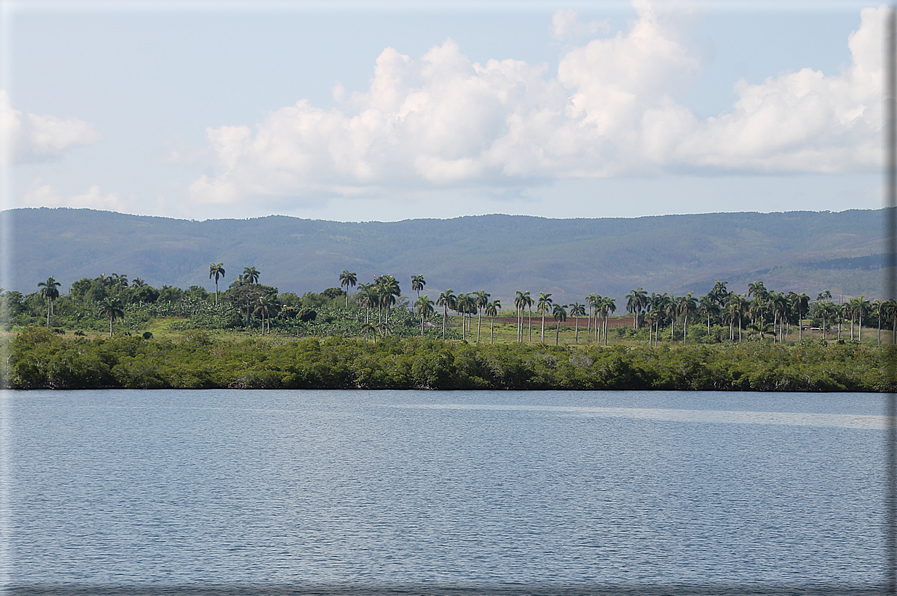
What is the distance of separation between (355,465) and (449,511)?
15.6m

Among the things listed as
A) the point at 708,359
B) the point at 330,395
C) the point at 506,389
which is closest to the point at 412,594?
the point at 330,395

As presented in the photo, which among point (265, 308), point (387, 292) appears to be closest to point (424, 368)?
point (265, 308)

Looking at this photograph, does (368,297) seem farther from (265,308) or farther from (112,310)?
(112,310)

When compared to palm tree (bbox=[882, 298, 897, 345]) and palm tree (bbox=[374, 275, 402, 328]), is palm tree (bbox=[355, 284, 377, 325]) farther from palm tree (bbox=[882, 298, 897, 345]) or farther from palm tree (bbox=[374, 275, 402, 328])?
palm tree (bbox=[882, 298, 897, 345])

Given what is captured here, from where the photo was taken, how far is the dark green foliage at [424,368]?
112938 millimetres

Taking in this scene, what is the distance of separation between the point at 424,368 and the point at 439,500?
69490 millimetres

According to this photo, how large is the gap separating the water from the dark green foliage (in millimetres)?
27121

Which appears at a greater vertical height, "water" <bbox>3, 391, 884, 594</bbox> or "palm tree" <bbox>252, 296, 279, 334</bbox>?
"palm tree" <bbox>252, 296, 279, 334</bbox>

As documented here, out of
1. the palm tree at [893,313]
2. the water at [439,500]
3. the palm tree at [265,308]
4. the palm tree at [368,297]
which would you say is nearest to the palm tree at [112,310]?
the palm tree at [265,308]

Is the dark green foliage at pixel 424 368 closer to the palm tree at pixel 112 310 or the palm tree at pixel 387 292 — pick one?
the palm tree at pixel 112 310

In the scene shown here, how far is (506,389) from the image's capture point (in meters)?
118

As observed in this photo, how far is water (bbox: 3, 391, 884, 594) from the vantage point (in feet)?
102

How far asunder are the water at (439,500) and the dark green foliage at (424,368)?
27.1 meters

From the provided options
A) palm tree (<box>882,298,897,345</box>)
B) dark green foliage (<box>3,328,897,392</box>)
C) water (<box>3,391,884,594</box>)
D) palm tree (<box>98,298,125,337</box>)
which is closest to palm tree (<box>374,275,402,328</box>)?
palm tree (<box>98,298,125,337</box>)
